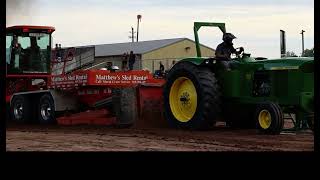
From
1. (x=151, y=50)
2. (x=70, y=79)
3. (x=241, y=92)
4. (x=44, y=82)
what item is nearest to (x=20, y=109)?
(x=44, y=82)

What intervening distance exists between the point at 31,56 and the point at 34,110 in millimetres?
2099

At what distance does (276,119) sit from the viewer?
29.1ft

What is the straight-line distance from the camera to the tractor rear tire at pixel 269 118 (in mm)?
8859

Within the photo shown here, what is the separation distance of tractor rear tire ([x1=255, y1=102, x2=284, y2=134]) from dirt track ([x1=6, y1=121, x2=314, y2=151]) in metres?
0.13

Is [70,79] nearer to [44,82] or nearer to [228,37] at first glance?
[44,82]

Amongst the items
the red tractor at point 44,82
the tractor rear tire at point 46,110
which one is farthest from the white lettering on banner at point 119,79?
the tractor rear tire at point 46,110

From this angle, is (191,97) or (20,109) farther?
(20,109)

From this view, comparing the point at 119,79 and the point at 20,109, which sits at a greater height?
the point at 119,79

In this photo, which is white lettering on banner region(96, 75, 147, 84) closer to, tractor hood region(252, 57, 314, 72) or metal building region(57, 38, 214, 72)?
tractor hood region(252, 57, 314, 72)

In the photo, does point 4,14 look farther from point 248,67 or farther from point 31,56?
point 31,56

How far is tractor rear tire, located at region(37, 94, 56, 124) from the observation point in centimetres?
1357

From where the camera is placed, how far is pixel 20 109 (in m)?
14.6

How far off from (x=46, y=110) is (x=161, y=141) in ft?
18.8

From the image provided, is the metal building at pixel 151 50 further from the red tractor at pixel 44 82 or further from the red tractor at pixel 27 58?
the red tractor at pixel 44 82
